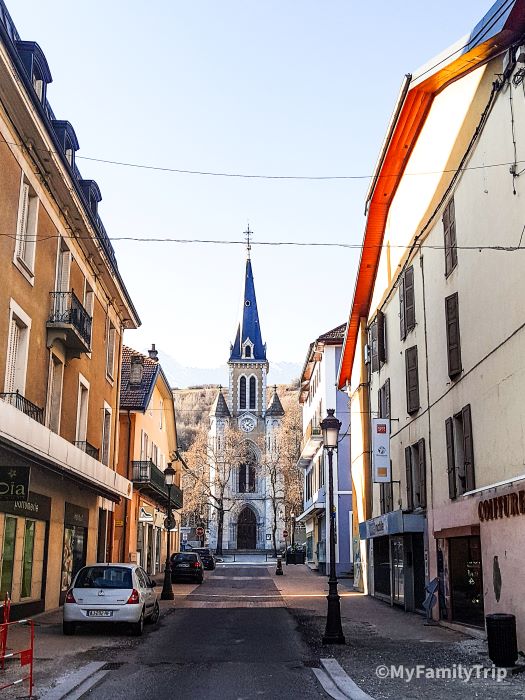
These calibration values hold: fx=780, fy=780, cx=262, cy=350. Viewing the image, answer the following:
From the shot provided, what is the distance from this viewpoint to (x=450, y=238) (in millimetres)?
18016

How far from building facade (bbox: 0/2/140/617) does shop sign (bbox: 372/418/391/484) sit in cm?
804

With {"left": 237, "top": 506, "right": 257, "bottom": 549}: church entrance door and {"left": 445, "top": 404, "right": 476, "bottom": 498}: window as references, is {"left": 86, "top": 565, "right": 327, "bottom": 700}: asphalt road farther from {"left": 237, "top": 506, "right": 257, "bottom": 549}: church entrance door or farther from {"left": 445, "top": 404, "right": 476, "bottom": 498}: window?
{"left": 237, "top": 506, "right": 257, "bottom": 549}: church entrance door

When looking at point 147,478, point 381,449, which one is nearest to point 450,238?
point 381,449

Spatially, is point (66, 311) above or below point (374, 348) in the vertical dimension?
below

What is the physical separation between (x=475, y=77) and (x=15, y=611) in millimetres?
Result: 15728

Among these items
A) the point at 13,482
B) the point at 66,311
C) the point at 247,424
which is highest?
the point at 247,424

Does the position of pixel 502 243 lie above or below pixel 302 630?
above

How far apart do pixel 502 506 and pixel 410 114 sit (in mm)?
12440

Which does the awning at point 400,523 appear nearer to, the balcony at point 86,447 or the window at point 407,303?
the window at point 407,303

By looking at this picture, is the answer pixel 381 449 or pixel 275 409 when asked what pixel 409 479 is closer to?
pixel 381 449

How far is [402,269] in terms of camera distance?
23125 millimetres

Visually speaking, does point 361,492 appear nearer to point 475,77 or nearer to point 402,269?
point 402,269

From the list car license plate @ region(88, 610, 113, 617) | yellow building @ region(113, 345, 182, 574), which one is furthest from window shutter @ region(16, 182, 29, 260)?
Answer: yellow building @ region(113, 345, 182, 574)

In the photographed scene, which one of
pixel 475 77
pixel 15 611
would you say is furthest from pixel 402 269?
pixel 15 611
